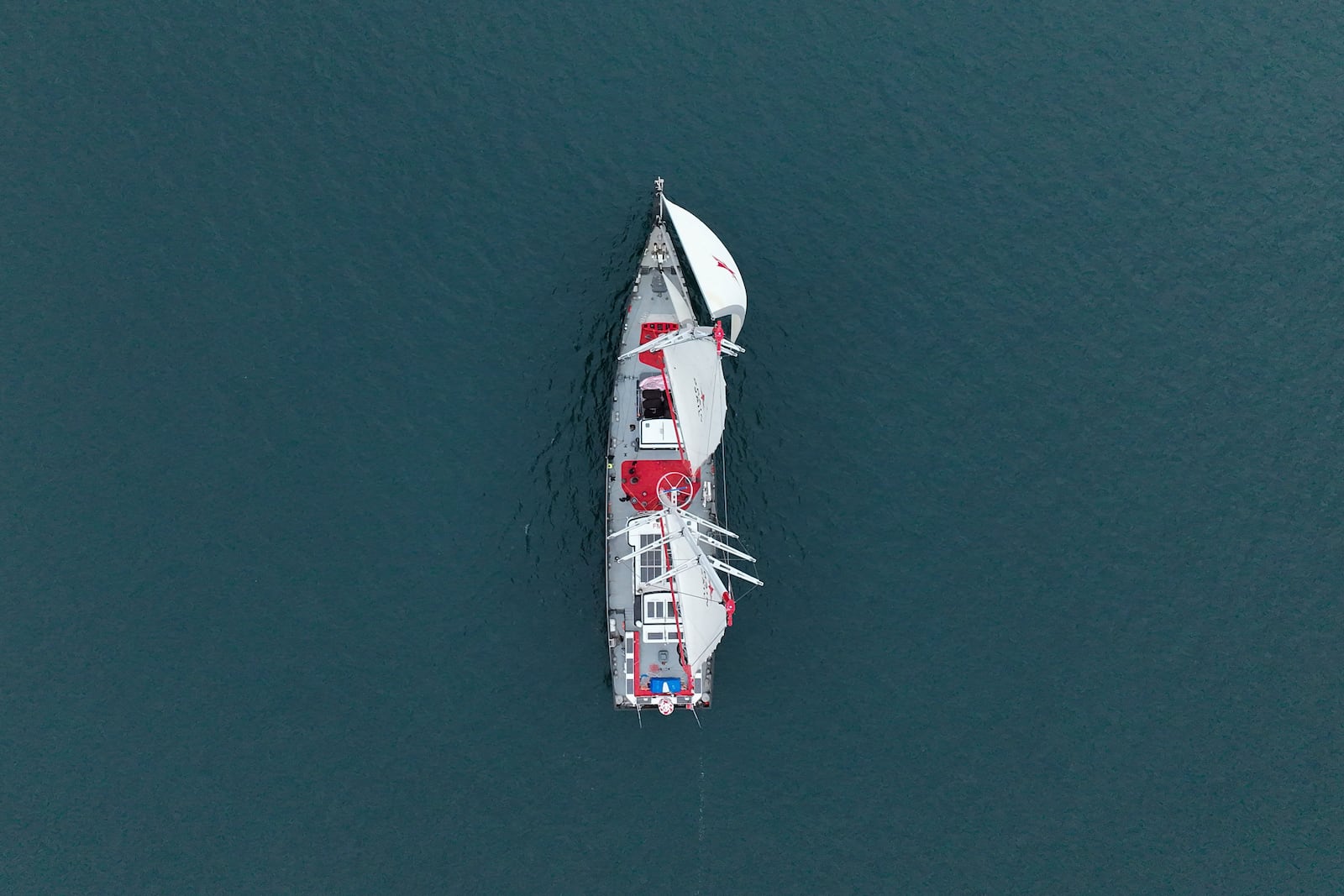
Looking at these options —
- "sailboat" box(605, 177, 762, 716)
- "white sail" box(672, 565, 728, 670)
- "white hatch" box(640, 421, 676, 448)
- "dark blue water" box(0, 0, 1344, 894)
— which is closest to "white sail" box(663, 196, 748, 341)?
"sailboat" box(605, 177, 762, 716)

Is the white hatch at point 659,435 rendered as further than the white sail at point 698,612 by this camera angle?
Yes

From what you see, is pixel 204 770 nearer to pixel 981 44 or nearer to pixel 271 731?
pixel 271 731

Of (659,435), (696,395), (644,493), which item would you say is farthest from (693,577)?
(696,395)

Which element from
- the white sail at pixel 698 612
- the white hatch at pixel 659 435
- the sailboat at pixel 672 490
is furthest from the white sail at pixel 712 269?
the white sail at pixel 698 612

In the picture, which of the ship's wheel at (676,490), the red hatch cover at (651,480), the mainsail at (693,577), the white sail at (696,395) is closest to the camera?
the mainsail at (693,577)

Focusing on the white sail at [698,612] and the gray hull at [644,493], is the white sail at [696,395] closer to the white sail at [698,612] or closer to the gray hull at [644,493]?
the gray hull at [644,493]

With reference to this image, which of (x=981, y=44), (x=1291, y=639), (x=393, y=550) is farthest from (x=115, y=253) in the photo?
(x=1291, y=639)

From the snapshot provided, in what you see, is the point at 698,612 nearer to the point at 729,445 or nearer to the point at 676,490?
the point at 676,490
